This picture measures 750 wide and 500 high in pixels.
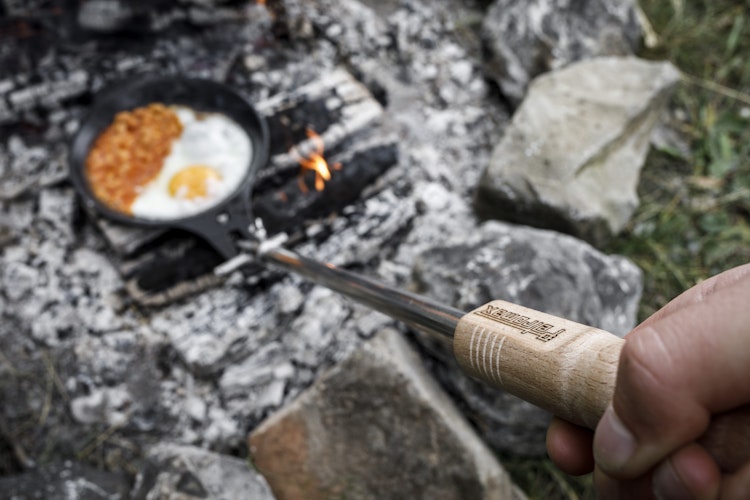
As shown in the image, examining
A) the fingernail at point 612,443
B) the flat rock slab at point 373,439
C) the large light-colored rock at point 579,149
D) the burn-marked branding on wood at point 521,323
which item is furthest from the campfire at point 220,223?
the fingernail at point 612,443

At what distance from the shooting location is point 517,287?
2.00 metres

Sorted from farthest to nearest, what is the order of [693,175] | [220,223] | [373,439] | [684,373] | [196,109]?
[693,175] < [196,109] < [220,223] < [373,439] < [684,373]

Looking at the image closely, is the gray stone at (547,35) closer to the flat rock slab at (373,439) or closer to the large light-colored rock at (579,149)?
the large light-colored rock at (579,149)

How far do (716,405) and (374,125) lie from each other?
7.18 ft

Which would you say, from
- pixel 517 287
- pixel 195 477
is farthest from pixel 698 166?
pixel 195 477

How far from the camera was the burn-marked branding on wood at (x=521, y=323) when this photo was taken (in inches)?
36.9

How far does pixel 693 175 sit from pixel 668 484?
2.52 metres

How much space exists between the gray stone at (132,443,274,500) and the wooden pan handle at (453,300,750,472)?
100 centimetres

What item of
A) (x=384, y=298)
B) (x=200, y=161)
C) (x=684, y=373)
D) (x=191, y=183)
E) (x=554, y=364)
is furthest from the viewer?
(x=200, y=161)

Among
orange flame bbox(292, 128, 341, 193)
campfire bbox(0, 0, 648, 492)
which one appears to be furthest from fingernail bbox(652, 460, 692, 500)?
orange flame bbox(292, 128, 341, 193)

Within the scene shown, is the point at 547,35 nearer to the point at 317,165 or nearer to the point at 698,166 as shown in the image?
the point at 698,166

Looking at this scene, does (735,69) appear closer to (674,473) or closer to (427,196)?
(427,196)

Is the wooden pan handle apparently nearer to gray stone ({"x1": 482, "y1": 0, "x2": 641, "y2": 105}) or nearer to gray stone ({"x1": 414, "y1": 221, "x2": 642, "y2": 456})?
gray stone ({"x1": 414, "y1": 221, "x2": 642, "y2": 456})

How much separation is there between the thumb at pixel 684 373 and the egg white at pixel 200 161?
72.9 inches
